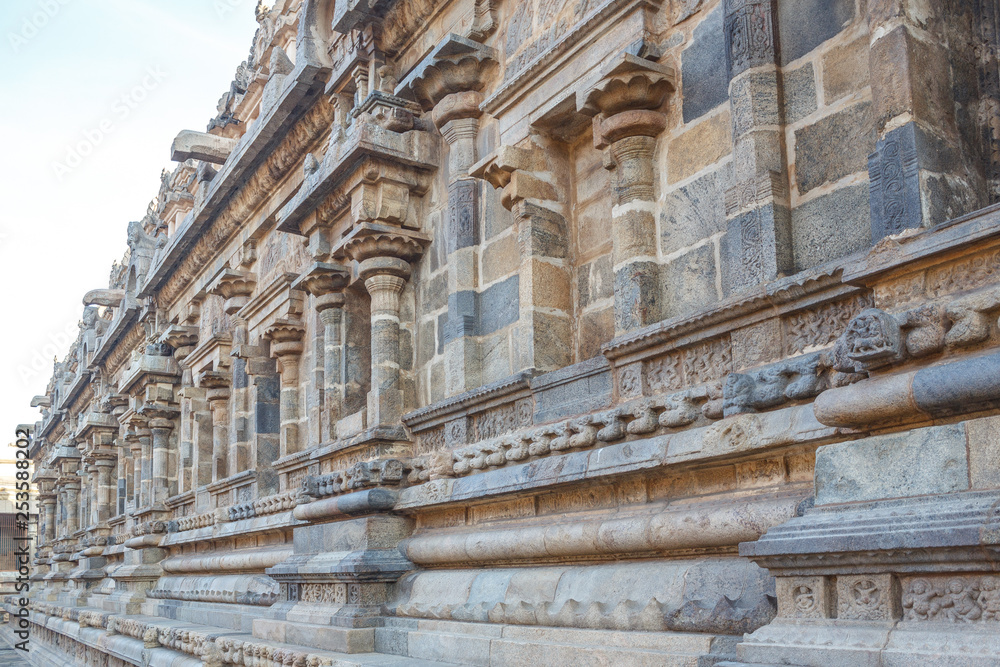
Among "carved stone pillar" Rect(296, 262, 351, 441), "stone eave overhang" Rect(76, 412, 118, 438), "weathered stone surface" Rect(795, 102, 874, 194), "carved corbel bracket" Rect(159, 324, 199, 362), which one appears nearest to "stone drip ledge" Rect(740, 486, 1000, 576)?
"weathered stone surface" Rect(795, 102, 874, 194)

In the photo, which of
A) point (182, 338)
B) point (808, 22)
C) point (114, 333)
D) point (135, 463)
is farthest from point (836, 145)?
point (114, 333)

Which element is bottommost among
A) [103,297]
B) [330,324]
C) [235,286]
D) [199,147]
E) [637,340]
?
[637,340]

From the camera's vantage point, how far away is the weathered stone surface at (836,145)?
11.1 feet

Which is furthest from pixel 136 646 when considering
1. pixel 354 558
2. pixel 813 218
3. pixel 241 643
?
pixel 813 218

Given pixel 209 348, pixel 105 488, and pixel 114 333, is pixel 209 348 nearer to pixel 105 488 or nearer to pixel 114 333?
pixel 114 333

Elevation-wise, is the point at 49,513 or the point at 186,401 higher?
the point at 186,401

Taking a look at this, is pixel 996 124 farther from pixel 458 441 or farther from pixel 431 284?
pixel 431 284

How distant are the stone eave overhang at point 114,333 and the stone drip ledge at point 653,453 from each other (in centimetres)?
1227

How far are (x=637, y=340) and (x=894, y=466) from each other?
4.78 feet

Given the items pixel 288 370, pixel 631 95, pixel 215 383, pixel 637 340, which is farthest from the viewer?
pixel 215 383

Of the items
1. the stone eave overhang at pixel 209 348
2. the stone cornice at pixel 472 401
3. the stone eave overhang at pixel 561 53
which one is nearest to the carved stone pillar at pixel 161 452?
the stone eave overhang at pixel 209 348

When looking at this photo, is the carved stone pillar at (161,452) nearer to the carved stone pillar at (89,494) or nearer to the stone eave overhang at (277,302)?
the stone eave overhang at (277,302)

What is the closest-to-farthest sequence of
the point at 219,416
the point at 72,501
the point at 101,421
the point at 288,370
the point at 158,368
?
1. the point at 288,370
2. the point at 219,416
3. the point at 158,368
4. the point at 101,421
5. the point at 72,501

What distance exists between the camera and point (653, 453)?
12.1ft
